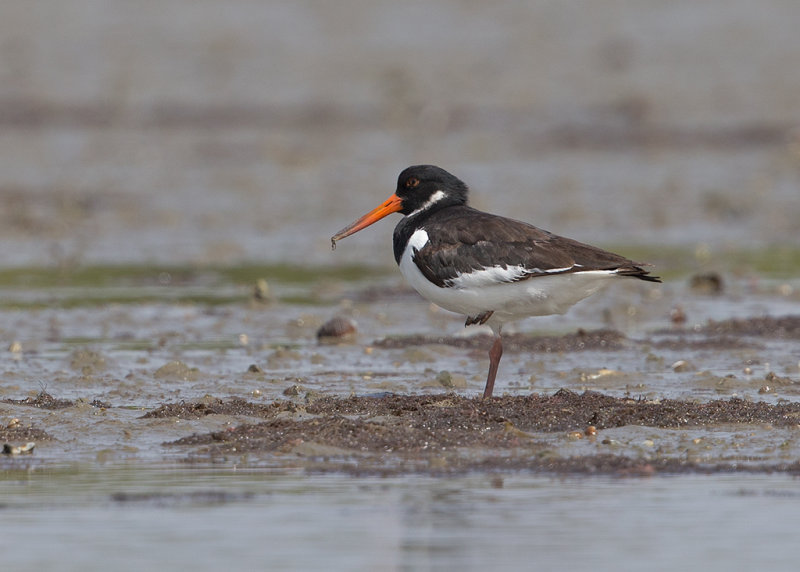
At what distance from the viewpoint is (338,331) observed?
11.5 m

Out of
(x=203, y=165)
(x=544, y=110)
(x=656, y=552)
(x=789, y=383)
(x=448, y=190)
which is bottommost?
(x=656, y=552)

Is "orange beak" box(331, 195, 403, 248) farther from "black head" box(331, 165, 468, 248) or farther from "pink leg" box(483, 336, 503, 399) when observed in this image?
"pink leg" box(483, 336, 503, 399)

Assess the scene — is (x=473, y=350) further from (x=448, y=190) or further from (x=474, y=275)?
(x=474, y=275)

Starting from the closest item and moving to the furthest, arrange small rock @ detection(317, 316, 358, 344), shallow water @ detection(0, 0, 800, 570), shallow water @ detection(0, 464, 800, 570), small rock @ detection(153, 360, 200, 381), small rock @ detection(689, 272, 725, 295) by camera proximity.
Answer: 1. shallow water @ detection(0, 464, 800, 570)
2. shallow water @ detection(0, 0, 800, 570)
3. small rock @ detection(153, 360, 200, 381)
4. small rock @ detection(317, 316, 358, 344)
5. small rock @ detection(689, 272, 725, 295)

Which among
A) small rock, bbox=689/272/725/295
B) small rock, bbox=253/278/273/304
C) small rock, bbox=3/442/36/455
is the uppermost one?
small rock, bbox=689/272/725/295

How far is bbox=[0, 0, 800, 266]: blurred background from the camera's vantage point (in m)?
19.8

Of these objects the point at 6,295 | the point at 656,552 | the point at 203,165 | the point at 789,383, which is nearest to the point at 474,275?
the point at 789,383

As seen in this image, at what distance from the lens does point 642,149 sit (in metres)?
25.5

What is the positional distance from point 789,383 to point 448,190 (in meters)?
2.49

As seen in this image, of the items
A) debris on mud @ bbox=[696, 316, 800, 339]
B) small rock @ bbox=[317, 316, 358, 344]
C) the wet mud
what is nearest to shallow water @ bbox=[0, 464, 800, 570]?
the wet mud

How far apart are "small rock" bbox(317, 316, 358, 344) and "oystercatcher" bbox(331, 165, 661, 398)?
2685mm

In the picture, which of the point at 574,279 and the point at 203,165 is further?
the point at 203,165

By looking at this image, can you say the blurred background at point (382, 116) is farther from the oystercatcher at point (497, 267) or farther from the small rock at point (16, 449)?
the small rock at point (16, 449)

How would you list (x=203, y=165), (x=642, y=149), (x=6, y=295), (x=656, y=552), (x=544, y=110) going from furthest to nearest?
(x=544, y=110) → (x=642, y=149) → (x=203, y=165) → (x=6, y=295) → (x=656, y=552)
